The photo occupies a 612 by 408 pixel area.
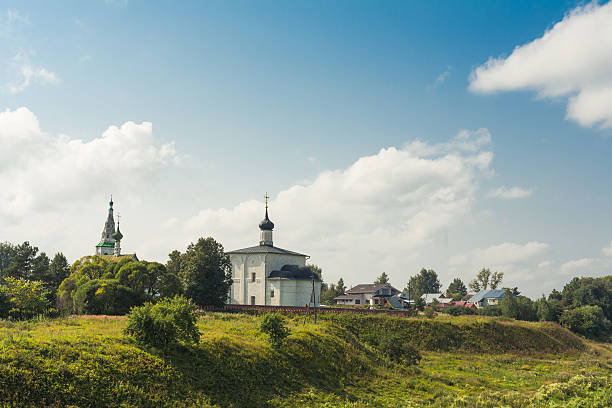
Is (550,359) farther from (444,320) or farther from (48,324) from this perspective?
(48,324)

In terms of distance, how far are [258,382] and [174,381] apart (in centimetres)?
502

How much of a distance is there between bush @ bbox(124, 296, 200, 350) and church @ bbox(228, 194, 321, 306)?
1137 inches

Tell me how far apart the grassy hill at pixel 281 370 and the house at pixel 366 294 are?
1571 inches

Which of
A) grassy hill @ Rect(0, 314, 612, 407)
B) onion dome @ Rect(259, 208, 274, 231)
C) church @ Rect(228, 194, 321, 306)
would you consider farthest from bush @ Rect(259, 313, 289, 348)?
onion dome @ Rect(259, 208, 274, 231)

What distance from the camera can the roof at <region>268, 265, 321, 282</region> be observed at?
171 ft

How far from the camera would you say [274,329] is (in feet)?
90.9

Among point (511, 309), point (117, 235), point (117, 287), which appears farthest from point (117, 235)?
point (511, 309)

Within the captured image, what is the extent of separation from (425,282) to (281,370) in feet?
396

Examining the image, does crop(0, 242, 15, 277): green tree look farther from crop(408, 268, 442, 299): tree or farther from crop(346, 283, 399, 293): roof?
crop(408, 268, 442, 299): tree

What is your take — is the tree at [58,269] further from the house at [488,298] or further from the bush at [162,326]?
the house at [488,298]

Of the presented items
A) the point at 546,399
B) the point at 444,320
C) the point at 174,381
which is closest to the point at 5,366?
the point at 174,381

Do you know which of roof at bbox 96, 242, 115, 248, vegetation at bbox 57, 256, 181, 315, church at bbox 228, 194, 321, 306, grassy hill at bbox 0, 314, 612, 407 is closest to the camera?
grassy hill at bbox 0, 314, 612, 407

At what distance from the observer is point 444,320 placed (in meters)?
49.7

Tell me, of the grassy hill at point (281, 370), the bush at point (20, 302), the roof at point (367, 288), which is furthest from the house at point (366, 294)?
the bush at point (20, 302)
